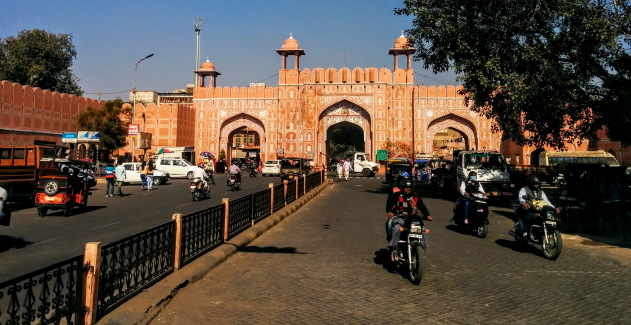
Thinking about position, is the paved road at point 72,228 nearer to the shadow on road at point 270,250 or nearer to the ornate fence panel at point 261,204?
the ornate fence panel at point 261,204

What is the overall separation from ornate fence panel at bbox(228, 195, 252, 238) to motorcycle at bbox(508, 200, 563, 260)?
189 inches

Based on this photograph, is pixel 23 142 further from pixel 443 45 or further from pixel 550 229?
pixel 550 229

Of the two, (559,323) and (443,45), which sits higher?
Answer: (443,45)

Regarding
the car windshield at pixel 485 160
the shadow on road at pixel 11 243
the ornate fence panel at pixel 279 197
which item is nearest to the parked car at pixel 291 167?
the car windshield at pixel 485 160

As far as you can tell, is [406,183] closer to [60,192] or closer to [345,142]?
[60,192]

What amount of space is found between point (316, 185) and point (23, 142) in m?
20.0

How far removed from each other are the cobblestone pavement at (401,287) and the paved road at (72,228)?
2687 millimetres

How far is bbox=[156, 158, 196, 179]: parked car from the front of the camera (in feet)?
95.6

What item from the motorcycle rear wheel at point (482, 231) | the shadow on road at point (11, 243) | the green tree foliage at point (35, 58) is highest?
the green tree foliage at point (35, 58)

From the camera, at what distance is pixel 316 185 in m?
20.9

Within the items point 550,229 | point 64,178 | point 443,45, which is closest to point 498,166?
point 443,45

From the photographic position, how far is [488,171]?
1602cm

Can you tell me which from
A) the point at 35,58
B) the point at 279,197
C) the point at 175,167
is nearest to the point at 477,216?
the point at 279,197

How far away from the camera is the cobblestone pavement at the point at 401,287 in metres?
4.19
